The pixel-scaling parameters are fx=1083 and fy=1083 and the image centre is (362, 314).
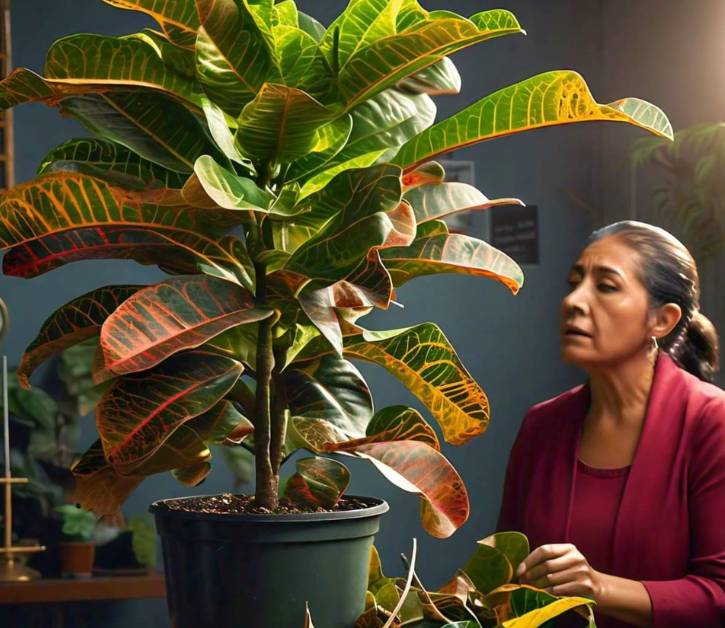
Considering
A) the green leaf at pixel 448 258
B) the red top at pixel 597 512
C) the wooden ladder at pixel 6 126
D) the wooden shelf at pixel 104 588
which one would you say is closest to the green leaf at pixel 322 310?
the green leaf at pixel 448 258

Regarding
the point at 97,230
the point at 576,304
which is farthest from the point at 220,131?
the point at 576,304

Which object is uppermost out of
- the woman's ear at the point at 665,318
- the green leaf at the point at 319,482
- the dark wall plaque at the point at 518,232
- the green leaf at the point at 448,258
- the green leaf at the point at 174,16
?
the dark wall plaque at the point at 518,232

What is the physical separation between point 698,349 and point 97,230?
1.37m

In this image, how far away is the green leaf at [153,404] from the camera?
3.09 ft

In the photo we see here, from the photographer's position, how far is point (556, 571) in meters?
1.25

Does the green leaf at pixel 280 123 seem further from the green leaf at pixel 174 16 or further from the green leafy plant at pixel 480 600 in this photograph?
the green leafy plant at pixel 480 600

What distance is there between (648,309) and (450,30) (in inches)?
42.4

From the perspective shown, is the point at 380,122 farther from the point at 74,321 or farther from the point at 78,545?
the point at 78,545

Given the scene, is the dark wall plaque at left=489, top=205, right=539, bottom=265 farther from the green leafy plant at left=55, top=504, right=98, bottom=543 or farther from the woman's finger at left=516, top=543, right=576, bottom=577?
the woman's finger at left=516, top=543, right=576, bottom=577

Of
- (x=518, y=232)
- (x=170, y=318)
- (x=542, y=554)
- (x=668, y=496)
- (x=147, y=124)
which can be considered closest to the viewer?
(x=170, y=318)

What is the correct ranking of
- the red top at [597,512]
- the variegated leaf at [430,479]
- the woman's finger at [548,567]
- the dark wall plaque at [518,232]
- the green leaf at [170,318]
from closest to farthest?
the green leaf at [170,318], the variegated leaf at [430,479], the woman's finger at [548,567], the red top at [597,512], the dark wall plaque at [518,232]

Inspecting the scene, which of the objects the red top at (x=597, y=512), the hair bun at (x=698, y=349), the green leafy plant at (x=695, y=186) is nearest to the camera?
the red top at (x=597, y=512)

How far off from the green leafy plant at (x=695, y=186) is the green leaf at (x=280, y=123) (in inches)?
109

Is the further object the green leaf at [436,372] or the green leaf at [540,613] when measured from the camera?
the green leaf at [436,372]
